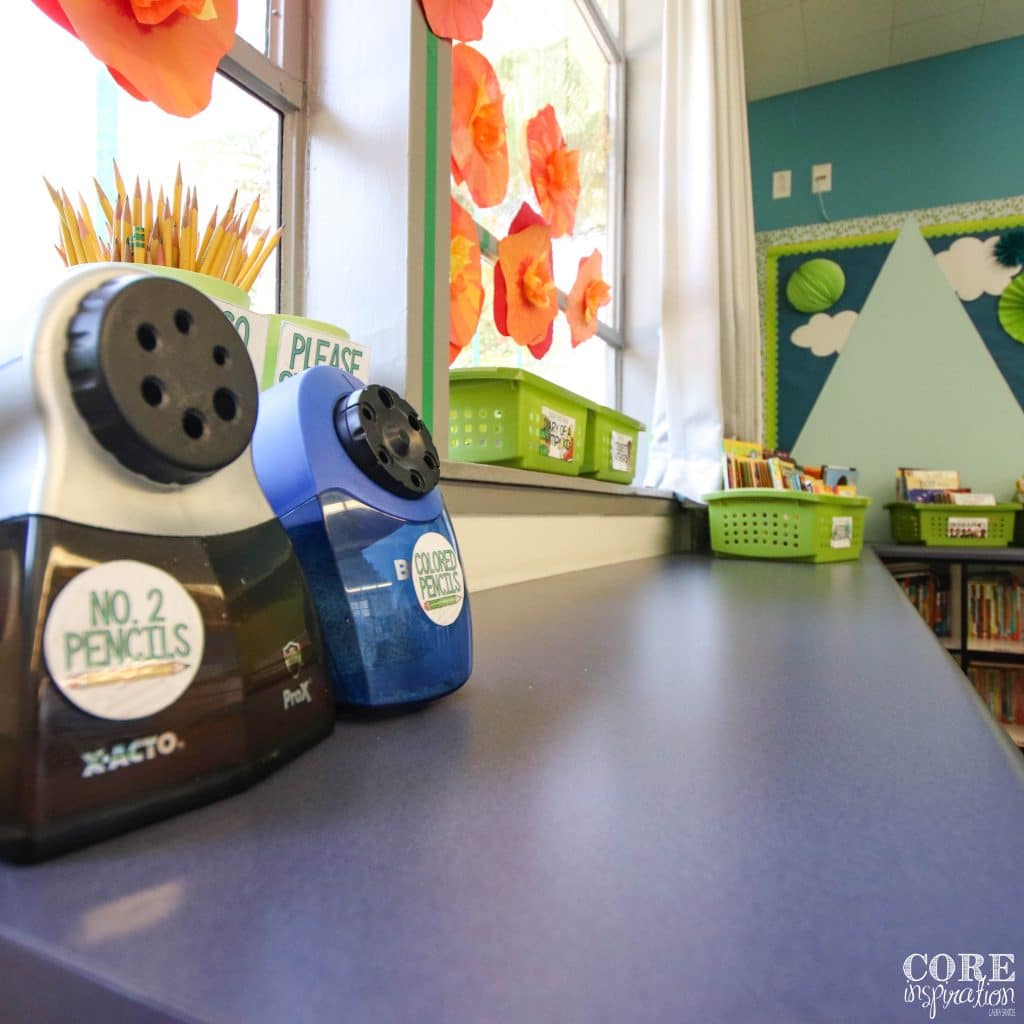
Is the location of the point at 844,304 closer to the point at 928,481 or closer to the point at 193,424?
the point at 928,481

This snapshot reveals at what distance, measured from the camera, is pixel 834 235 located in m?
2.79

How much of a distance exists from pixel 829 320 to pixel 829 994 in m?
3.00

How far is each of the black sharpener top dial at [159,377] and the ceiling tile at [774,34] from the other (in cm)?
286

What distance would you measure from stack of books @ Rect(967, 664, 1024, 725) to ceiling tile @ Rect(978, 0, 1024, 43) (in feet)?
7.12

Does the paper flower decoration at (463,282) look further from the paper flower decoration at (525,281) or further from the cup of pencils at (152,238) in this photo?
the cup of pencils at (152,238)

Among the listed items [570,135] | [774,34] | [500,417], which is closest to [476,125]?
[500,417]

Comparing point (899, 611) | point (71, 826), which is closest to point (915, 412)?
point (899, 611)

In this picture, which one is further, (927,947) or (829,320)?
(829,320)

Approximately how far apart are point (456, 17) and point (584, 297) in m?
0.95

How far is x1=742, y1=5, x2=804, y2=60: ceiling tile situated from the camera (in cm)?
245

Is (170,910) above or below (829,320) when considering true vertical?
below

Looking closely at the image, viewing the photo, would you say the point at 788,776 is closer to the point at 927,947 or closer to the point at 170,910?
the point at 927,947

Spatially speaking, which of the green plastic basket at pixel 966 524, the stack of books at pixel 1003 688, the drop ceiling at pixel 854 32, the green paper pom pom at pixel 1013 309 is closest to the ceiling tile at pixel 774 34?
the drop ceiling at pixel 854 32

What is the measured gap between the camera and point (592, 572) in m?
1.23
